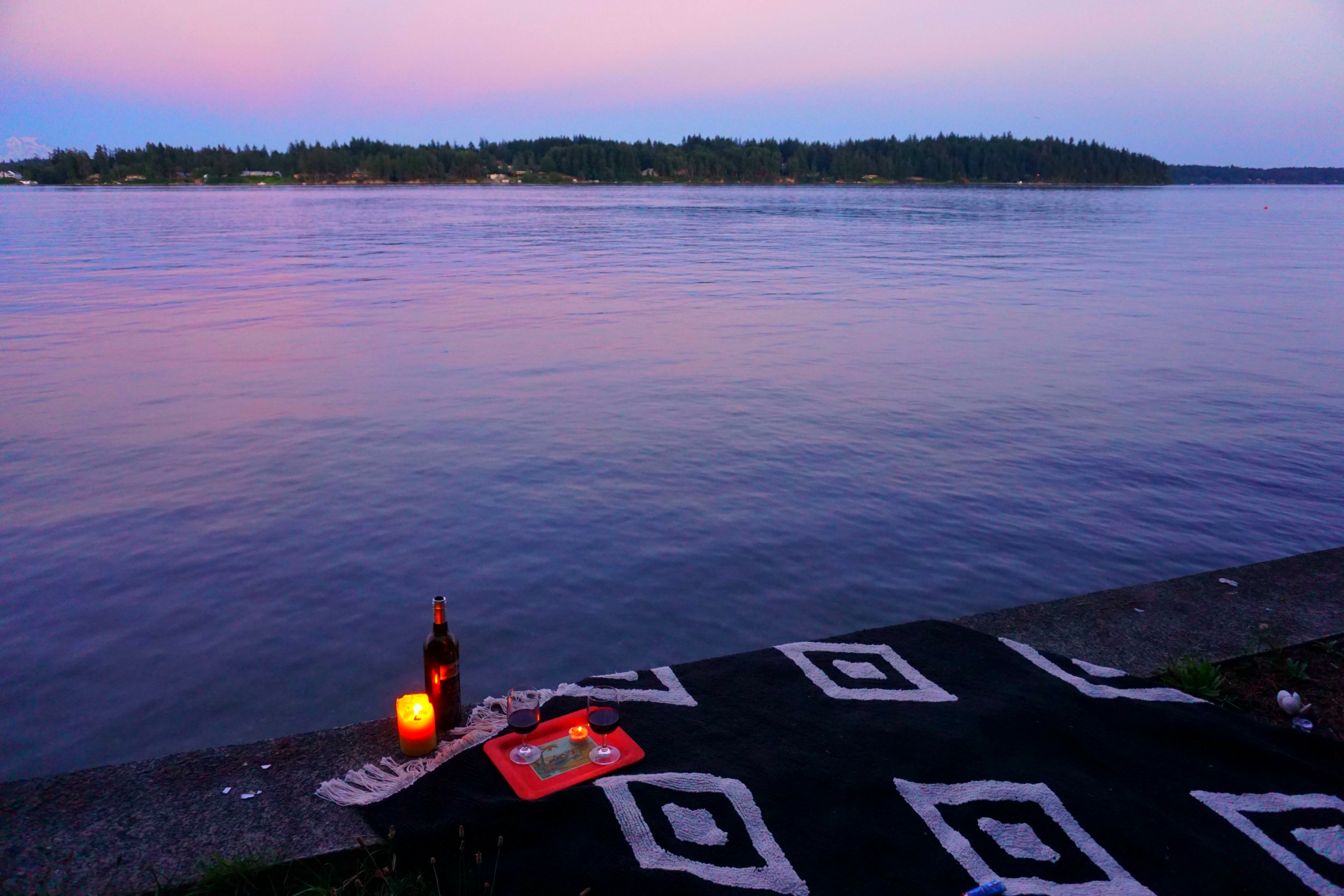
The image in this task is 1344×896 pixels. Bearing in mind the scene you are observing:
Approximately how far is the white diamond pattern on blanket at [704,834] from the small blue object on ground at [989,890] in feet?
1.73

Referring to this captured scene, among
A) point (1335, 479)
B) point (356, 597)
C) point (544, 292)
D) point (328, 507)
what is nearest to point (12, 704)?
point (356, 597)

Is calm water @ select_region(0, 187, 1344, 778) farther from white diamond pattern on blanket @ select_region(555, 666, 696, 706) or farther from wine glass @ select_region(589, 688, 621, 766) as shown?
wine glass @ select_region(589, 688, 621, 766)

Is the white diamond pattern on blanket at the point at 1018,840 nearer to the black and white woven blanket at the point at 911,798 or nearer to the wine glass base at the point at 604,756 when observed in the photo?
the black and white woven blanket at the point at 911,798

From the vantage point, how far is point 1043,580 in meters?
6.26

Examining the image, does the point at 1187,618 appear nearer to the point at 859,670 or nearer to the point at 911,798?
the point at 859,670

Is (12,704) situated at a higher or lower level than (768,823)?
lower

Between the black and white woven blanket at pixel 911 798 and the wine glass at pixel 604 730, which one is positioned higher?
the wine glass at pixel 604 730

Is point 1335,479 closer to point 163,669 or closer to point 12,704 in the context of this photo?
A: point 163,669

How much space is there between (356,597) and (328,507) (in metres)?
1.66

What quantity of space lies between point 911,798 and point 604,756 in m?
1.16

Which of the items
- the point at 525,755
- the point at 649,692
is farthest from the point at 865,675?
the point at 525,755

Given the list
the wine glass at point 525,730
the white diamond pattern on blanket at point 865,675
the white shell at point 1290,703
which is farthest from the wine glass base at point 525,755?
the white shell at point 1290,703

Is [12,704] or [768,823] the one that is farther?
[12,704]

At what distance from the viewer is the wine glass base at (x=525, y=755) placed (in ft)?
11.4
